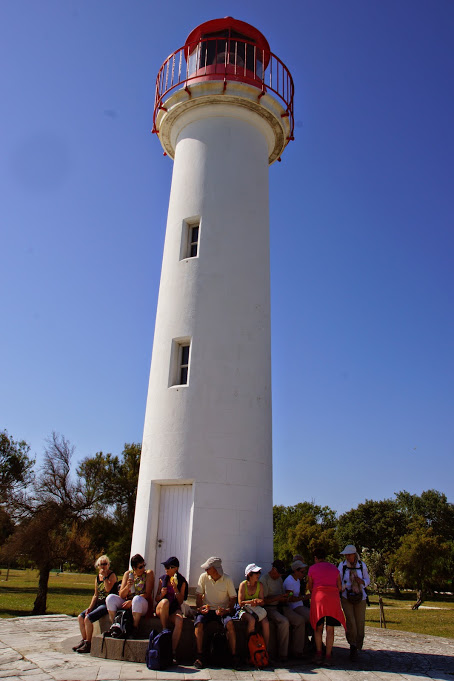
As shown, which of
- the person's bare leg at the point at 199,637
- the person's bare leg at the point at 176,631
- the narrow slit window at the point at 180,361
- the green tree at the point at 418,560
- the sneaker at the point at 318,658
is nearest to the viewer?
the person's bare leg at the point at 199,637

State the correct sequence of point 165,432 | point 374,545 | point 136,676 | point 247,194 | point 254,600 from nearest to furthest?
point 136,676
point 254,600
point 165,432
point 247,194
point 374,545

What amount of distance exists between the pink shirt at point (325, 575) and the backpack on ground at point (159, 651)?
237 centimetres

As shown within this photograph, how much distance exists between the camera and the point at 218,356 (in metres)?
10.4

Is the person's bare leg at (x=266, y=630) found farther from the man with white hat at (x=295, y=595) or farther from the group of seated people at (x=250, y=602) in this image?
the man with white hat at (x=295, y=595)

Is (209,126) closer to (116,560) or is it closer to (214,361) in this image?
(214,361)

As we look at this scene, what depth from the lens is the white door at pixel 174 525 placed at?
9.42 metres

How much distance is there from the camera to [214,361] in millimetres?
10359

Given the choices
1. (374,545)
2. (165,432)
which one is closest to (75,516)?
(165,432)

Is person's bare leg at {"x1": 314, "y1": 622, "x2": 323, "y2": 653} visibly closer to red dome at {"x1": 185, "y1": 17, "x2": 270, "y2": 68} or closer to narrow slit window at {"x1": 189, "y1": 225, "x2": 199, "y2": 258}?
narrow slit window at {"x1": 189, "y1": 225, "x2": 199, "y2": 258}

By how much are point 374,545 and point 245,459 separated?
44.8 m

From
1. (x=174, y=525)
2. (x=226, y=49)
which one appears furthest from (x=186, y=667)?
(x=226, y=49)

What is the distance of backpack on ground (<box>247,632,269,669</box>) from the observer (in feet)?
24.1

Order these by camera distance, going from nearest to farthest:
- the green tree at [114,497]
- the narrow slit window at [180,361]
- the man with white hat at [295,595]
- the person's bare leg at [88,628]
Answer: the person's bare leg at [88,628] < the man with white hat at [295,595] < the narrow slit window at [180,361] < the green tree at [114,497]

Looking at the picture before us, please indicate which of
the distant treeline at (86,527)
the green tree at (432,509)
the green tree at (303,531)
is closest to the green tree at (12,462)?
the distant treeline at (86,527)
